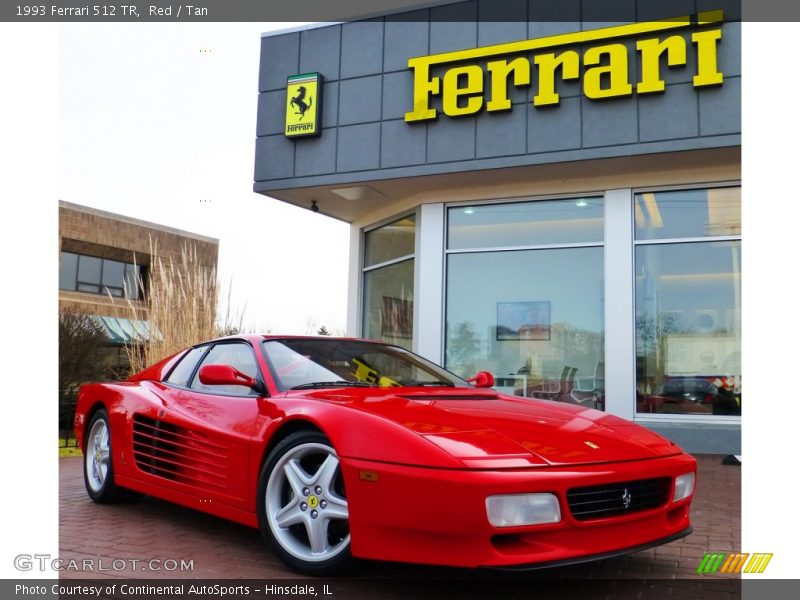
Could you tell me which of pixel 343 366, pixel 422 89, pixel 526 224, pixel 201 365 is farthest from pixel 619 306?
pixel 201 365

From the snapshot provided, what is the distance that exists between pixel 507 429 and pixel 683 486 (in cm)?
90

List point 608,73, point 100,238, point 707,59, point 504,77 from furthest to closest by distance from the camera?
point 100,238 → point 504,77 → point 608,73 → point 707,59

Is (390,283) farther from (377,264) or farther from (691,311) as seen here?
(691,311)

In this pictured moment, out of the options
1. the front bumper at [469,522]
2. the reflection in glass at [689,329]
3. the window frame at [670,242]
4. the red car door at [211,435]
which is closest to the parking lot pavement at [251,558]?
the front bumper at [469,522]

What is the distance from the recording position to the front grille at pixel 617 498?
9.71 feet

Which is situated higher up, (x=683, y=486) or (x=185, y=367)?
(x=185, y=367)

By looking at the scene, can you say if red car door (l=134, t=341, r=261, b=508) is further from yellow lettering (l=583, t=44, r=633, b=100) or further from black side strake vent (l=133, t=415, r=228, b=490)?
yellow lettering (l=583, t=44, r=633, b=100)

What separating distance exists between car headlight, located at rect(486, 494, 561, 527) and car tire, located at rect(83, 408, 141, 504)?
123 inches

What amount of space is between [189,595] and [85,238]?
103 feet

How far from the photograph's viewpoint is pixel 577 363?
9.42 m

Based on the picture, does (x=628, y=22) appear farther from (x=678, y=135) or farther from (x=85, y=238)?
(x=85, y=238)

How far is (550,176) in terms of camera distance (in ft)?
31.1

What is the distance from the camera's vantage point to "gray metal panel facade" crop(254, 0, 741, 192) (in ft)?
27.6

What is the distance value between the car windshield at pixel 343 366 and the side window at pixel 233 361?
13cm
